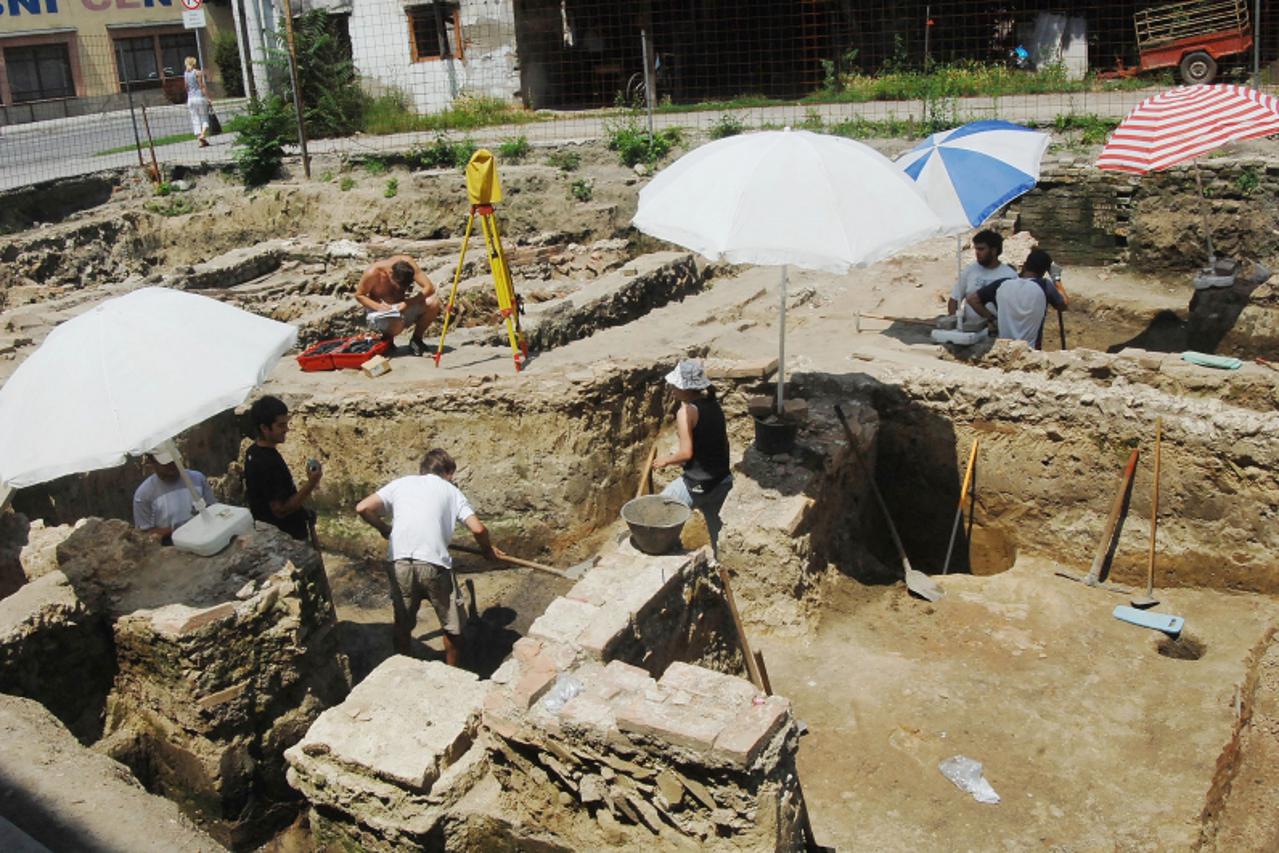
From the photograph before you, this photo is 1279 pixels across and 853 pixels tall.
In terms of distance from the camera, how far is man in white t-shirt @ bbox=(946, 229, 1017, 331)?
8.69 m

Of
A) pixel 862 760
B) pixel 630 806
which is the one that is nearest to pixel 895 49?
pixel 862 760

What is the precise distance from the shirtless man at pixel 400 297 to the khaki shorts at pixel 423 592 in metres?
3.82

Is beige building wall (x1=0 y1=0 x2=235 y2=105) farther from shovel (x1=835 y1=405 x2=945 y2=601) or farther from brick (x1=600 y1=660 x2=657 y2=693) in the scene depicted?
brick (x1=600 y1=660 x2=657 y2=693)

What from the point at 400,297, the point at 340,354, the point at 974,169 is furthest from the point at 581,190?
the point at 974,169

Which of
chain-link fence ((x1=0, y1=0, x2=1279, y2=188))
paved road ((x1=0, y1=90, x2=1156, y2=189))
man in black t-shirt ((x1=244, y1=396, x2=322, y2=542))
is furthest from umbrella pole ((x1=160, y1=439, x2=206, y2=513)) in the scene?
paved road ((x1=0, y1=90, x2=1156, y2=189))

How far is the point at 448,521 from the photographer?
6250mm

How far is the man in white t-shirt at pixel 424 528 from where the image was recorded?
614 cm

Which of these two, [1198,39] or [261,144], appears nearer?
[1198,39]

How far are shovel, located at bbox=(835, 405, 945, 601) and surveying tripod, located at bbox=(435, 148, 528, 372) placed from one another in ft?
9.72

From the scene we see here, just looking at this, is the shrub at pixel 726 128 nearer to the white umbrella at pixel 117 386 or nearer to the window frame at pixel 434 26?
the window frame at pixel 434 26

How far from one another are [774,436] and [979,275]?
2781mm

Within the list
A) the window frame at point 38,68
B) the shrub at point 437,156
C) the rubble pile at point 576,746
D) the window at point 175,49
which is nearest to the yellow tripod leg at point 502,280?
the rubble pile at point 576,746

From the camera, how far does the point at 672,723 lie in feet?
13.0

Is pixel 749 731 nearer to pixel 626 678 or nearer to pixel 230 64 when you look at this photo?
pixel 626 678
